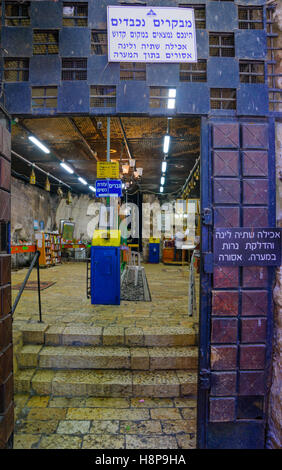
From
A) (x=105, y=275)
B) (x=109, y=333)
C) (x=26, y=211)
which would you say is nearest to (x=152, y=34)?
(x=109, y=333)

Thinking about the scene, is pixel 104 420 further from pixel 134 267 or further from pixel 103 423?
pixel 134 267

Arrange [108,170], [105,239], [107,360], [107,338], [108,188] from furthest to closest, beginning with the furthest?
[108,188] → [108,170] → [105,239] → [107,338] → [107,360]

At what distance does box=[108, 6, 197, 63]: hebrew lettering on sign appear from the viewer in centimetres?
228

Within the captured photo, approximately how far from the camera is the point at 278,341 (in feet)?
7.67

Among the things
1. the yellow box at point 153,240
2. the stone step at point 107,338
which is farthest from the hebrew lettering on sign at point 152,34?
the yellow box at point 153,240

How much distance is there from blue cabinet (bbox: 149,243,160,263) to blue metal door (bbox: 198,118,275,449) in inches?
509

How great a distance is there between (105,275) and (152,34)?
4.31m

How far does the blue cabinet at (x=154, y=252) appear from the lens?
1531 centimetres

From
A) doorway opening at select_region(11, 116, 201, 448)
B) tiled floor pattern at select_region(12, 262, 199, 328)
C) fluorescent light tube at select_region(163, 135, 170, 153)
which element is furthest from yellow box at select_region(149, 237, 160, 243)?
tiled floor pattern at select_region(12, 262, 199, 328)

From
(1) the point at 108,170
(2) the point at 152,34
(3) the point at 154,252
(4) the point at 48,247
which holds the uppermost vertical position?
(2) the point at 152,34

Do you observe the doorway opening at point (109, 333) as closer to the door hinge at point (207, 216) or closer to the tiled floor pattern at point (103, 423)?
Answer: the tiled floor pattern at point (103, 423)

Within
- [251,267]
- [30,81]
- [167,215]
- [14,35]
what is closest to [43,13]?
[14,35]

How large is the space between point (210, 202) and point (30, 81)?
1.97 m
